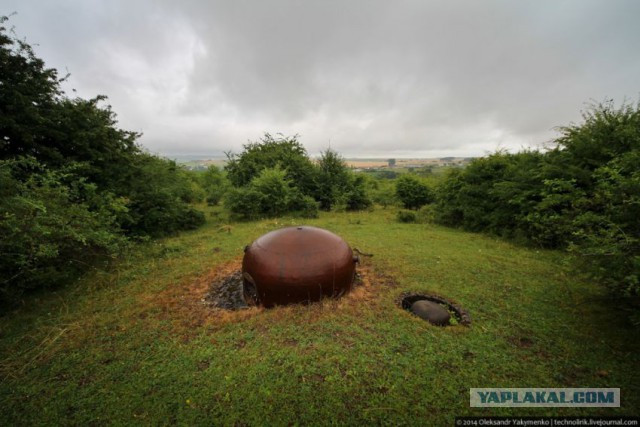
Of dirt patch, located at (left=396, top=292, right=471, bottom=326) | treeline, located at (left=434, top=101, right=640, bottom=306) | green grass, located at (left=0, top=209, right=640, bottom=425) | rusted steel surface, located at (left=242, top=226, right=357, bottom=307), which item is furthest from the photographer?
rusted steel surface, located at (left=242, top=226, right=357, bottom=307)

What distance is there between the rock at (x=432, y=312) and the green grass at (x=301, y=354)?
11.2 inches

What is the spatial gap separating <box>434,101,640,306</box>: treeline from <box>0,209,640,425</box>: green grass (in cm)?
123

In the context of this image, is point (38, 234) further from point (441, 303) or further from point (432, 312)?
point (441, 303)

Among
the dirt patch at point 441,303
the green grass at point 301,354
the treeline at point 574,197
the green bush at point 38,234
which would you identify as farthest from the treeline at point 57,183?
the treeline at point 574,197

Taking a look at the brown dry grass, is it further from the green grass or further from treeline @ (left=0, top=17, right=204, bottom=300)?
treeline @ (left=0, top=17, right=204, bottom=300)

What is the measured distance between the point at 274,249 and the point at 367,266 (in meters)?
3.36

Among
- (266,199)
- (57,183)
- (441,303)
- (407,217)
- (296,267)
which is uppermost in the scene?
(57,183)

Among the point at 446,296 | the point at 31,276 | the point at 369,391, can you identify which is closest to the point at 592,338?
the point at 446,296

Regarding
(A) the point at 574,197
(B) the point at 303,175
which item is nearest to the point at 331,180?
(B) the point at 303,175

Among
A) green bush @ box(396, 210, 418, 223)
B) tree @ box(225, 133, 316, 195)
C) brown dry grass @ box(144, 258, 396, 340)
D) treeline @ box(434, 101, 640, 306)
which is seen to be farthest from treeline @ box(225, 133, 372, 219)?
brown dry grass @ box(144, 258, 396, 340)

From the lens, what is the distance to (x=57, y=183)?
570cm

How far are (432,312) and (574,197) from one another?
4610mm

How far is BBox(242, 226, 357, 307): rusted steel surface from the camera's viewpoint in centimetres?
481

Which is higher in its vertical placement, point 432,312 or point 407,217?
point 407,217
